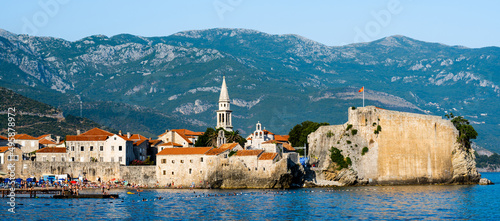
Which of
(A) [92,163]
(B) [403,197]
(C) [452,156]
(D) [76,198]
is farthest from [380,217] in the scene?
(A) [92,163]

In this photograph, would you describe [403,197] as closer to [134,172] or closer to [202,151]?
[202,151]

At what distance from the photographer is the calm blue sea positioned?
62.5 meters

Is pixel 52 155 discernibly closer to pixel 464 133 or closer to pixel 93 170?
pixel 93 170

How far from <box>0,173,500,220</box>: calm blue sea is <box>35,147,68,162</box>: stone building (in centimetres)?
1939

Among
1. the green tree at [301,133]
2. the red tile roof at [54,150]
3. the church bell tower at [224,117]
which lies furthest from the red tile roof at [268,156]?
the church bell tower at [224,117]

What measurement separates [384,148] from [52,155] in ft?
160

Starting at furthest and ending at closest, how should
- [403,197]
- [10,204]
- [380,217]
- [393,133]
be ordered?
[393,133] < [403,197] < [10,204] < [380,217]

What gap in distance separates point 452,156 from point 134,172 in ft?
149

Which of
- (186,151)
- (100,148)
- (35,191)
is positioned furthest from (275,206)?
(100,148)

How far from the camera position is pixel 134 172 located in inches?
3861

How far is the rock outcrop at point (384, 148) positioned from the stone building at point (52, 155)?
37.0 metres

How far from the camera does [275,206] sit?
70.4 meters

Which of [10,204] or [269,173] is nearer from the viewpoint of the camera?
[10,204]

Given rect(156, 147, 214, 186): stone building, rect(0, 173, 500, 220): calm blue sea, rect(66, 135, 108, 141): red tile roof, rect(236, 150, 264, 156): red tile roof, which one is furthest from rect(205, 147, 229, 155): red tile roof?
rect(66, 135, 108, 141): red tile roof
